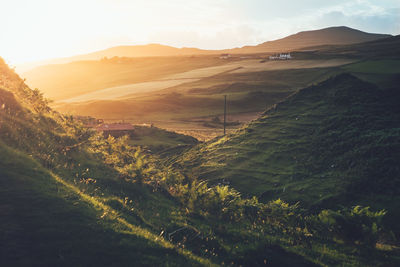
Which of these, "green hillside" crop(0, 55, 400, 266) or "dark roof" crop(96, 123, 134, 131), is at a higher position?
"green hillside" crop(0, 55, 400, 266)

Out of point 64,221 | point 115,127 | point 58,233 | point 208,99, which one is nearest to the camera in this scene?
point 58,233

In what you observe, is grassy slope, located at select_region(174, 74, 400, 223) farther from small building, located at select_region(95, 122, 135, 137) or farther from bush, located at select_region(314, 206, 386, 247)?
small building, located at select_region(95, 122, 135, 137)

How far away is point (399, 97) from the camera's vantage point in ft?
108

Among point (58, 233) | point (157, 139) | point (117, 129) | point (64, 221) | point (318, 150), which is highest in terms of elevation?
point (64, 221)

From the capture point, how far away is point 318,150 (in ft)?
95.0

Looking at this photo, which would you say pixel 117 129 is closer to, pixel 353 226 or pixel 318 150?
pixel 318 150

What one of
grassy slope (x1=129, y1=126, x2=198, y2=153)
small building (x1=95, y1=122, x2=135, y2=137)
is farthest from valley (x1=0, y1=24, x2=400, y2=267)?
small building (x1=95, y1=122, x2=135, y2=137)

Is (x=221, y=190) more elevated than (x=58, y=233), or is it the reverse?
(x=58, y=233)

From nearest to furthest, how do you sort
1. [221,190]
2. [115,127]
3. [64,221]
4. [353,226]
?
[64,221]
[353,226]
[221,190]
[115,127]

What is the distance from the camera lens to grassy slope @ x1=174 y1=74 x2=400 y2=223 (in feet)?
77.2

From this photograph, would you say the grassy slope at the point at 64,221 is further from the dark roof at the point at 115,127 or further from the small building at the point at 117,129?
the dark roof at the point at 115,127

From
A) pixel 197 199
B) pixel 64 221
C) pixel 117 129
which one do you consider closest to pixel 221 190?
pixel 197 199

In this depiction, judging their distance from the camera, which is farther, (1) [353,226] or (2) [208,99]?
(2) [208,99]

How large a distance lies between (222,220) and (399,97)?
89.0 feet
